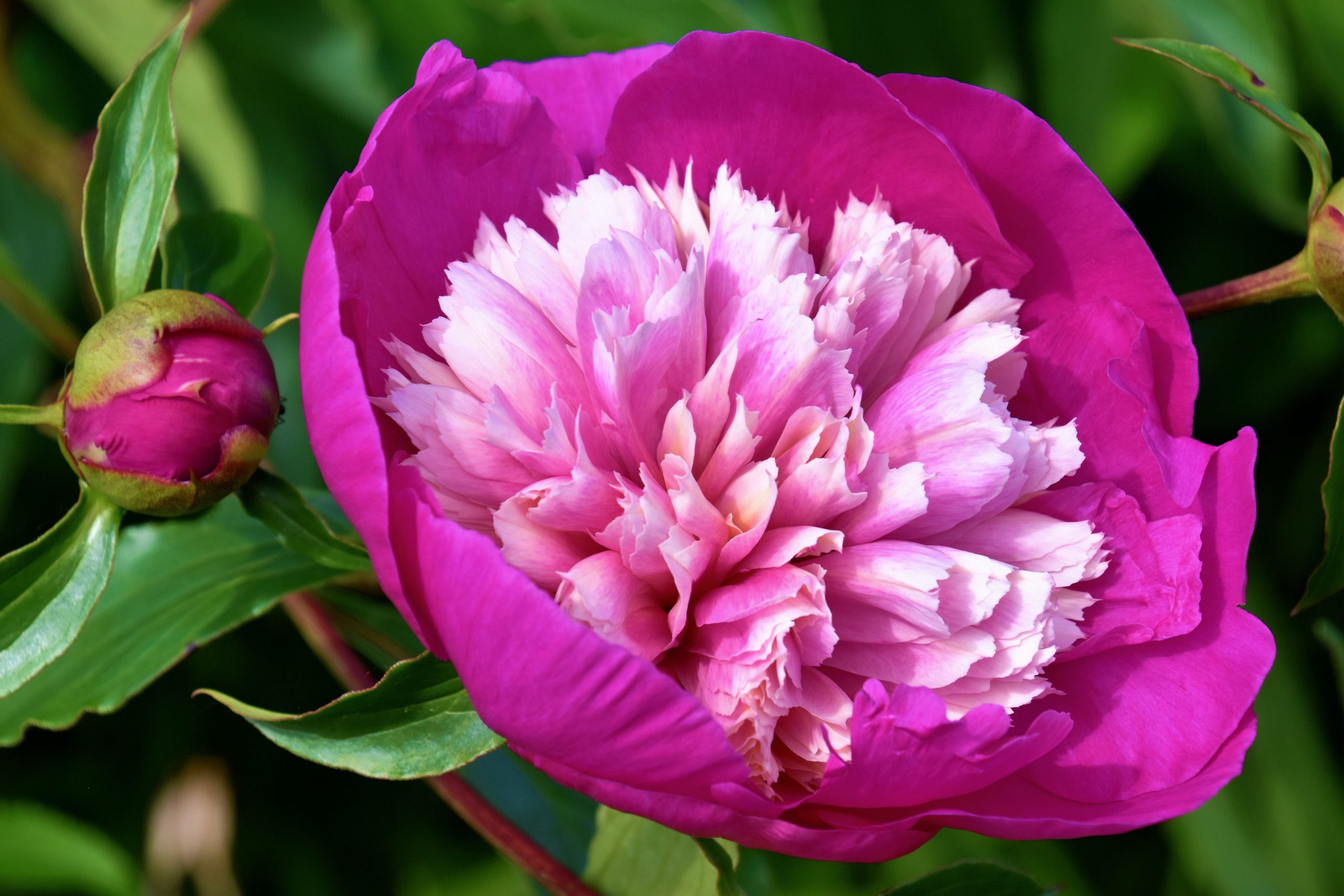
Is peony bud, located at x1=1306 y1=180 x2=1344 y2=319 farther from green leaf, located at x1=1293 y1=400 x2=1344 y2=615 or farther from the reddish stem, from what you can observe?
the reddish stem

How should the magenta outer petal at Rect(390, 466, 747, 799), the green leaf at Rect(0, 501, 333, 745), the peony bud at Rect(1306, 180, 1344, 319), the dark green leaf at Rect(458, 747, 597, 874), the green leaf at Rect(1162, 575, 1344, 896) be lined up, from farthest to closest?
1. the green leaf at Rect(1162, 575, 1344, 896)
2. the dark green leaf at Rect(458, 747, 597, 874)
3. the green leaf at Rect(0, 501, 333, 745)
4. the peony bud at Rect(1306, 180, 1344, 319)
5. the magenta outer petal at Rect(390, 466, 747, 799)

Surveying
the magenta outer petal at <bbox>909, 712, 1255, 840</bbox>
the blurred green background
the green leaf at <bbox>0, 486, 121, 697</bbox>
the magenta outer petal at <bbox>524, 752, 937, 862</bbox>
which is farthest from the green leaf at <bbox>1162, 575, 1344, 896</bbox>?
the green leaf at <bbox>0, 486, 121, 697</bbox>

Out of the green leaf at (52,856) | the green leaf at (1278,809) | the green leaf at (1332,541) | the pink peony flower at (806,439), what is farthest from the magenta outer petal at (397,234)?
the green leaf at (1278,809)

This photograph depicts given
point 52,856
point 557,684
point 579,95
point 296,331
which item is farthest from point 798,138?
point 52,856

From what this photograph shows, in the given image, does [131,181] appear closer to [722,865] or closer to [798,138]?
[798,138]

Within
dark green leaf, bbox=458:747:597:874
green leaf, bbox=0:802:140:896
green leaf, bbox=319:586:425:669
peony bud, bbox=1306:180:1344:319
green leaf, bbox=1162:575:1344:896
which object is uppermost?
peony bud, bbox=1306:180:1344:319

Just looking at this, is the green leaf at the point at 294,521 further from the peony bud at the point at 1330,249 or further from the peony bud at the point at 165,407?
the peony bud at the point at 1330,249
